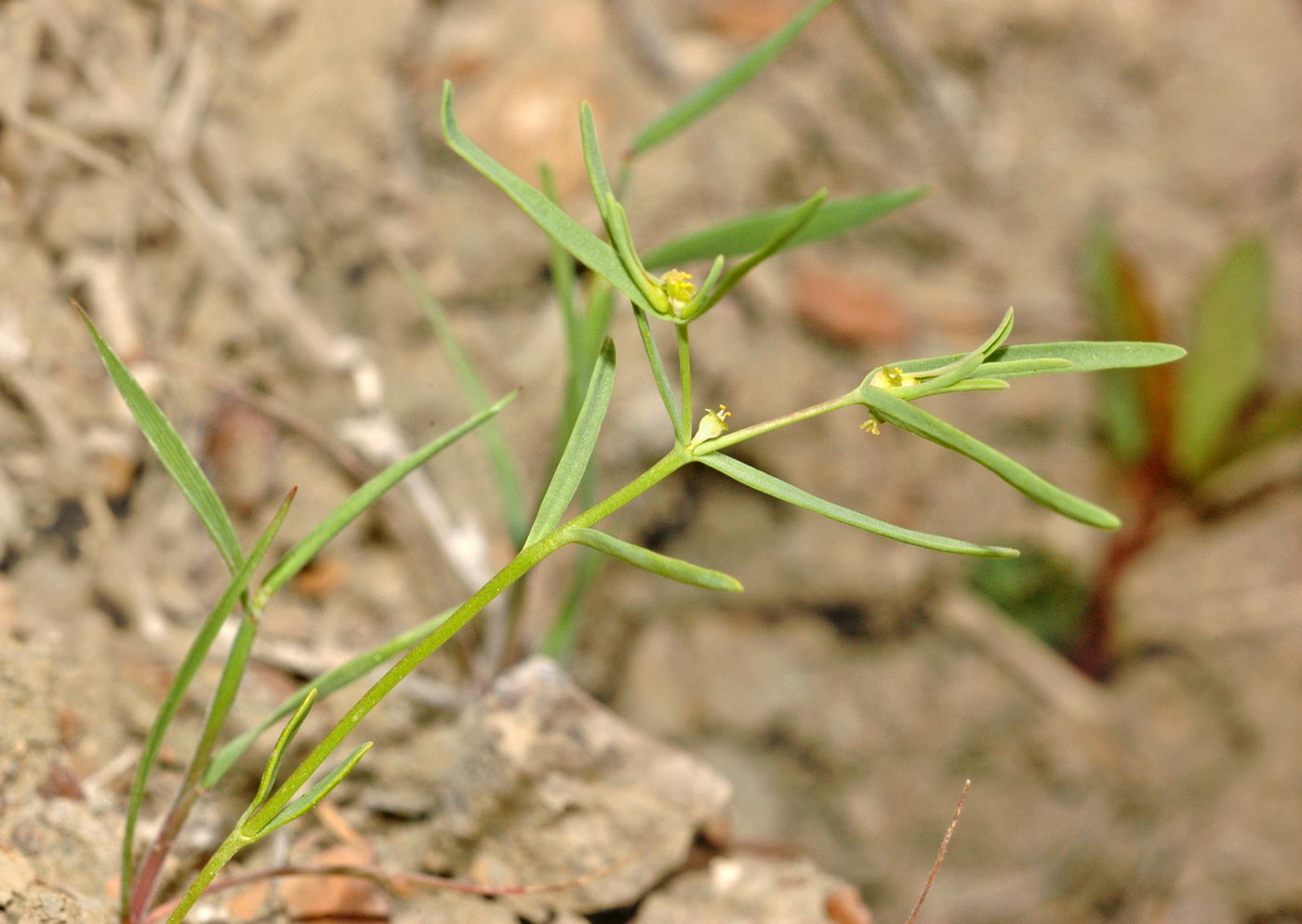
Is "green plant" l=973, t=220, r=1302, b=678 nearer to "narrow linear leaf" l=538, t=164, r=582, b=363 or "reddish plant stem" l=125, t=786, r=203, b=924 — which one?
"narrow linear leaf" l=538, t=164, r=582, b=363

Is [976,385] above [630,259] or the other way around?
the other way around

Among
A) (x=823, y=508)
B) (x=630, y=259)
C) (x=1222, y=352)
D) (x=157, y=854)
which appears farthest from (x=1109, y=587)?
(x=157, y=854)

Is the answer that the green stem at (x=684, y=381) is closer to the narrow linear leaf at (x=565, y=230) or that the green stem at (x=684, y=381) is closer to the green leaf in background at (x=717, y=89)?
the narrow linear leaf at (x=565, y=230)

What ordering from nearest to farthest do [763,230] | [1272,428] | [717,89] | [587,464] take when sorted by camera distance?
[587,464] < [763,230] < [717,89] < [1272,428]

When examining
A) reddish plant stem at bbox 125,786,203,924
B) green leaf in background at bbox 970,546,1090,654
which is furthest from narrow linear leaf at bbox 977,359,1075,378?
green leaf in background at bbox 970,546,1090,654

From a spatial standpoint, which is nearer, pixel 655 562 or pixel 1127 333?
pixel 655 562

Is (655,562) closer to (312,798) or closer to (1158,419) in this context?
(312,798)
